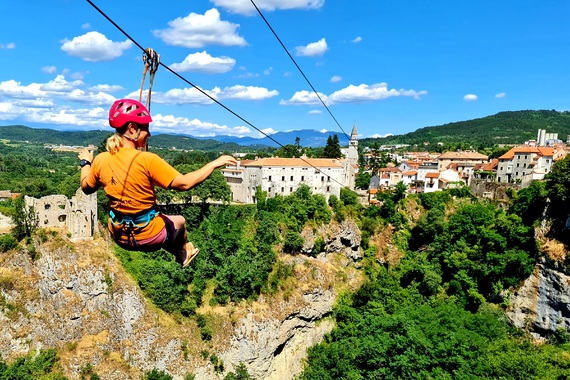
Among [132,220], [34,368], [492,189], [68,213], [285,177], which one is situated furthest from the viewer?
[285,177]

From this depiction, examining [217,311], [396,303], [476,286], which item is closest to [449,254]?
[476,286]

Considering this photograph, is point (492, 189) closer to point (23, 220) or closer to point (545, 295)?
point (545, 295)

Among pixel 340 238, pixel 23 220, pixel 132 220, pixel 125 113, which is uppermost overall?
pixel 125 113

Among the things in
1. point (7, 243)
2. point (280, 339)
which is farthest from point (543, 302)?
point (7, 243)

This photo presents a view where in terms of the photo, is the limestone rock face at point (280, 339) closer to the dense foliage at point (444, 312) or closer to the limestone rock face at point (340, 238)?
the dense foliage at point (444, 312)

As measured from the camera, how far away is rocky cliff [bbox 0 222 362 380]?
2566 centimetres

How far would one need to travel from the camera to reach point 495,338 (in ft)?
85.3

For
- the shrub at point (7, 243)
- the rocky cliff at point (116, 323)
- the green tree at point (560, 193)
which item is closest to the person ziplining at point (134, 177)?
the rocky cliff at point (116, 323)

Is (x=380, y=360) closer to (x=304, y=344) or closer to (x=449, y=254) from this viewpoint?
(x=304, y=344)

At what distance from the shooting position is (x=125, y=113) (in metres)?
A: 3.61

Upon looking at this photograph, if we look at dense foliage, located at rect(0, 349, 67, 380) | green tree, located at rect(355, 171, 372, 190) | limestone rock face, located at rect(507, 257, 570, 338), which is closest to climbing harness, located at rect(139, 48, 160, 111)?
dense foliage, located at rect(0, 349, 67, 380)

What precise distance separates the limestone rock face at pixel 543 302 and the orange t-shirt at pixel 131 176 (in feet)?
112

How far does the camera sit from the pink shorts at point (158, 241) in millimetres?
3881

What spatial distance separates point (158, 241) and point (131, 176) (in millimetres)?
852
